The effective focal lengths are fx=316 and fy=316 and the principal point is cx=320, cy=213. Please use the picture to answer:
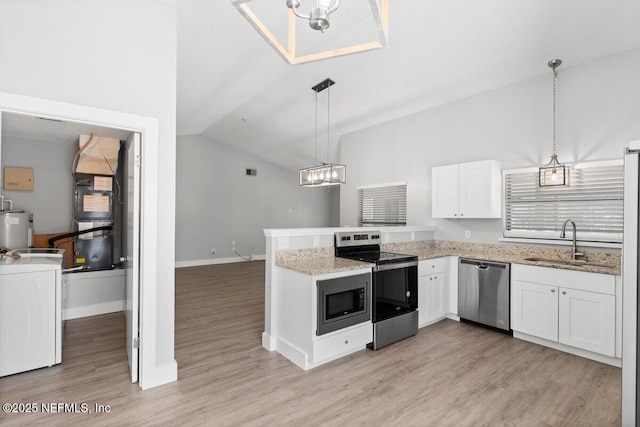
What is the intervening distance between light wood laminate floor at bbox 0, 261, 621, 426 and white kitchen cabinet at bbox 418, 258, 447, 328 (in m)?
0.32

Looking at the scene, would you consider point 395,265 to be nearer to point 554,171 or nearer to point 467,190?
point 467,190

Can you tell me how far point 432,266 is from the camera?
12.6 ft

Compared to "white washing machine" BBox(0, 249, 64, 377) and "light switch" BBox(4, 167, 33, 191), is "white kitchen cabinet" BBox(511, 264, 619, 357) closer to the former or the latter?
"white washing machine" BBox(0, 249, 64, 377)

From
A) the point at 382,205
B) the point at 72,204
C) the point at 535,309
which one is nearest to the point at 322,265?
the point at 535,309

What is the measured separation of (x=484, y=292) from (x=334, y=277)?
2.05 meters

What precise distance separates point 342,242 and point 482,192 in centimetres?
202

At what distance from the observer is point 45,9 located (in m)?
2.03

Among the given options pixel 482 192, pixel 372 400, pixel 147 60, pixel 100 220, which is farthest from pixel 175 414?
pixel 482 192

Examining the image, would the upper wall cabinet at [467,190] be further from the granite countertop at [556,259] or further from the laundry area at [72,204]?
the laundry area at [72,204]

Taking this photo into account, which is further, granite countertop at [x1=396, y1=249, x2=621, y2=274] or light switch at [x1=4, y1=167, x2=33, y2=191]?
light switch at [x1=4, y1=167, x2=33, y2=191]

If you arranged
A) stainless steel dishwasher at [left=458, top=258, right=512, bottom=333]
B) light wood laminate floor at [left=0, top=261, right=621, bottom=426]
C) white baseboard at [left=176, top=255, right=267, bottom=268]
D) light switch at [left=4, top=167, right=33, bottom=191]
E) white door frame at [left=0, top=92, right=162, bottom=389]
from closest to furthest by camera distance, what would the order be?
light wood laminate floor at [left=0, top=261, right=621, bottom=426]
white door frame at [left=0, top=92, right=162, bottom=389]
stainless steel dishwasher at [left=458, top=258, right=512, bottom=333]
light switch at [left=4, top=167, right=33, bottom=191]
white baseboard at [left=176, top=255, right=267, bottom=268]

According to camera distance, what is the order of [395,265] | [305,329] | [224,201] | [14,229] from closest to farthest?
1. [305,329]
2. [395,265]
3. [14,229]
4. [224,201]

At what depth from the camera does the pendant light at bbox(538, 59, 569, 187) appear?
10.7 feet

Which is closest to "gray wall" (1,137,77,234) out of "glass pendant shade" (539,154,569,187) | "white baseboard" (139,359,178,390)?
"white baseboard" (139,359,178,390)
